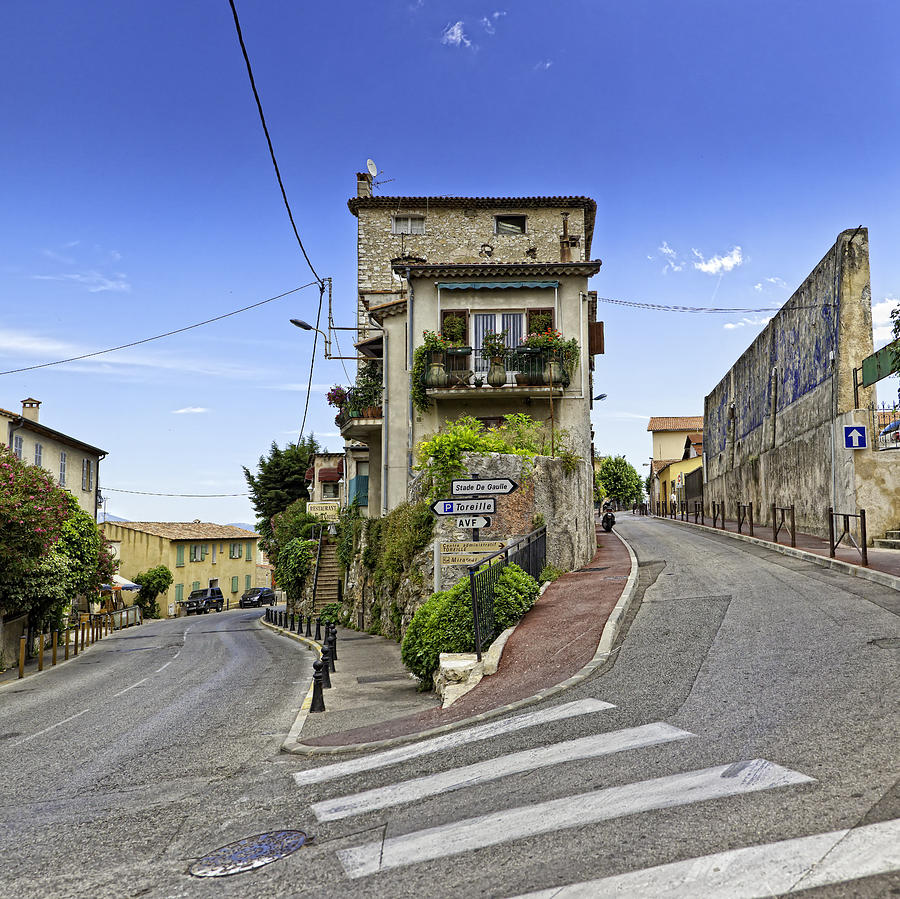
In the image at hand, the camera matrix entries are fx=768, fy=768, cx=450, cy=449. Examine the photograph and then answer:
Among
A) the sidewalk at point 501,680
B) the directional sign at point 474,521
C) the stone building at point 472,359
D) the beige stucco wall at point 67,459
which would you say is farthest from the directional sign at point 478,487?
the beige stucco wall at point 67,459

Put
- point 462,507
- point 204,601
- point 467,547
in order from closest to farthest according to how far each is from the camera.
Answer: point 462,507, point 467,547, point 204,601

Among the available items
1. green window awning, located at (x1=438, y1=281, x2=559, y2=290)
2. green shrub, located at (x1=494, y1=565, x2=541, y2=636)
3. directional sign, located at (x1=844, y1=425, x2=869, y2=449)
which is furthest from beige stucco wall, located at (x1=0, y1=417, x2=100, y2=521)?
directional sign, located at (x1=844, y1=425, x2=869, y2=449)

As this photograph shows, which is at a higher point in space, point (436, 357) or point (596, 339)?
point (596, 339)

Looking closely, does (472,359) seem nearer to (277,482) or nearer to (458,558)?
(458,558)

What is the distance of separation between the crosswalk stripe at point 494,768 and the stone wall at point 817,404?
575 inches

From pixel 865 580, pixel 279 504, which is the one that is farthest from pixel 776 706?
pixel 279 504

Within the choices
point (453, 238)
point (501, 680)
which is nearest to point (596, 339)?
point (453, 238)

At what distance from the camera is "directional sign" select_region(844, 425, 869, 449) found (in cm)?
1834

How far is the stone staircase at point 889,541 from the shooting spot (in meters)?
17.9

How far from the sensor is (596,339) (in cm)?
2839

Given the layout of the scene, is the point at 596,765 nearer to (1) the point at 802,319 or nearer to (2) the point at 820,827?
(2) the point at 820,827

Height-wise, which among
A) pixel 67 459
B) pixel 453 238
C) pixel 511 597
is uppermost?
pixel 453 238

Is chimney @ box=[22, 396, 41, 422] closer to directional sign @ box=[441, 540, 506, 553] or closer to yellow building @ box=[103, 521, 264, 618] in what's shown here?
yellow building @ box=[103, 521, 264, 618]

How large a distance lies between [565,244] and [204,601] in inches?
1675
